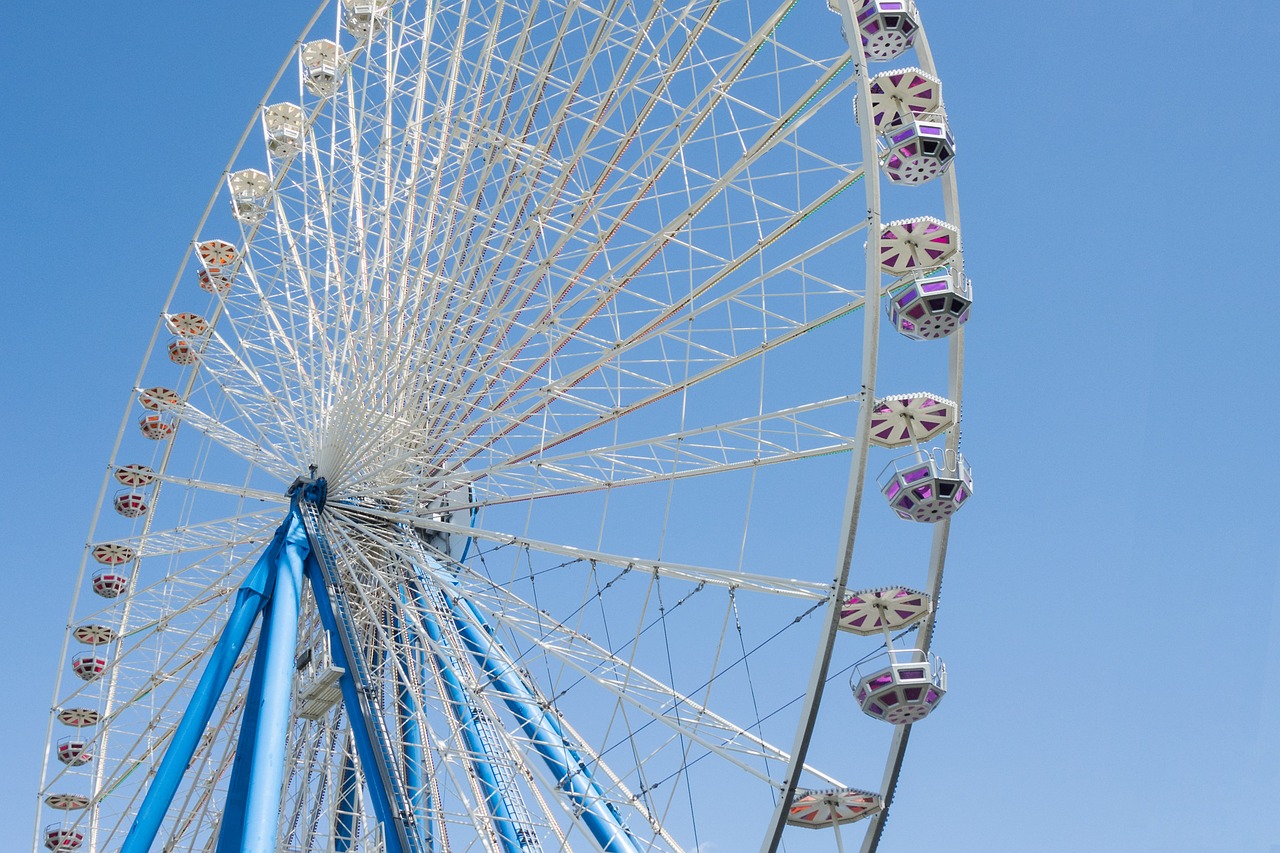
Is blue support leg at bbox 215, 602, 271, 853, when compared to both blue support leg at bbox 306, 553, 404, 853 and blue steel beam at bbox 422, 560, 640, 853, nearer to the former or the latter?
blue support leg at bbox 306, 553, 404, 853

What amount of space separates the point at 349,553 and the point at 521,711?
3699 millimetres

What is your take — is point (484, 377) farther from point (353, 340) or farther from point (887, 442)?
point (887, 442)

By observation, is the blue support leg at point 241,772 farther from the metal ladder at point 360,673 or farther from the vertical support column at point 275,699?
the metal ladder at point 360,673

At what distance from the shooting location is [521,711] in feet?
62.1

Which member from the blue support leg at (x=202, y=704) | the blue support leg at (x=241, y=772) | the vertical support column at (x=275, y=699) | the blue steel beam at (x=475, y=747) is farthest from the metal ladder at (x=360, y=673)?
the blue support leg at (x=241, y=772)

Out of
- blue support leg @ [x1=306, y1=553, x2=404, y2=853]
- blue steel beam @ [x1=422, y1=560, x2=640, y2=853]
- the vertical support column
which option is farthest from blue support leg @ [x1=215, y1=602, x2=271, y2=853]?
blue steel beam @ [x1=422, y1=560, x2=640, y2=853]

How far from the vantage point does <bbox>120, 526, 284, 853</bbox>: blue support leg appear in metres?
17.8

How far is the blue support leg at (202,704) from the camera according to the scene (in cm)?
1780

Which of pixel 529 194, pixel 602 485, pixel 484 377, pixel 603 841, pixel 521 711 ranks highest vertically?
pixel 529 194

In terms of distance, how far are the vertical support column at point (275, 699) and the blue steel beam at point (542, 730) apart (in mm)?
1879

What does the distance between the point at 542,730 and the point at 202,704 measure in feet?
15.0

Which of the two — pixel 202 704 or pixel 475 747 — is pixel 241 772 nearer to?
pixel 202 704

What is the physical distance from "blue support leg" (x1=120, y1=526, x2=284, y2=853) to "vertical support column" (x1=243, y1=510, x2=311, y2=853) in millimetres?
267

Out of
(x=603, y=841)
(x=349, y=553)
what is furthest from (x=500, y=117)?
(x=603, y=841)
